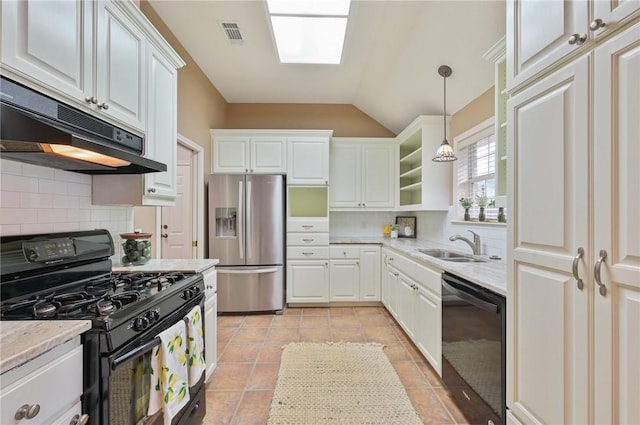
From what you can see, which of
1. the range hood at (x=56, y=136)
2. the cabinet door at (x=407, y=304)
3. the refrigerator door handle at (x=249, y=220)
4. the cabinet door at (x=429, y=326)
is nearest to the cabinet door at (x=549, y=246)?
the cabinet door at (x=429, y=326)

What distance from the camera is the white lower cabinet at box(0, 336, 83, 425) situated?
0.67m

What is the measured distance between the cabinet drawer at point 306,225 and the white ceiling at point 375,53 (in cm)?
183

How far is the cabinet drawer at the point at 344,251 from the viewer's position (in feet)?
12.0

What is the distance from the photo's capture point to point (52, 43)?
3.69 feet

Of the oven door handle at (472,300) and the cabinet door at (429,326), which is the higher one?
the oven door handle at (472,300)

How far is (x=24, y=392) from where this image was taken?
27.7 inches

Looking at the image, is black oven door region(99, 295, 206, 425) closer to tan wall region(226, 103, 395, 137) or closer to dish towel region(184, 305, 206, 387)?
dish towel region(184, 305, 206, 387)

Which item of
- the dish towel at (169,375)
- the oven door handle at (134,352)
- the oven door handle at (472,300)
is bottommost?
the dish towel at (169,375)

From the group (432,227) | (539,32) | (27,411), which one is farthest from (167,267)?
(432,227)

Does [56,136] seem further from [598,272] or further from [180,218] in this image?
[180,218]

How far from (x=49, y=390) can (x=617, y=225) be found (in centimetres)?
164

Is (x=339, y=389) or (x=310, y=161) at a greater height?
(x=310, y=161)

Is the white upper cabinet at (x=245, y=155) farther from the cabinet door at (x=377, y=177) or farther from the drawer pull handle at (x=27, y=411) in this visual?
the drawer pull handle at (x=27, y=411)

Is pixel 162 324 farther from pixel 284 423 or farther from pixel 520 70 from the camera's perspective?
pixel 520 70
